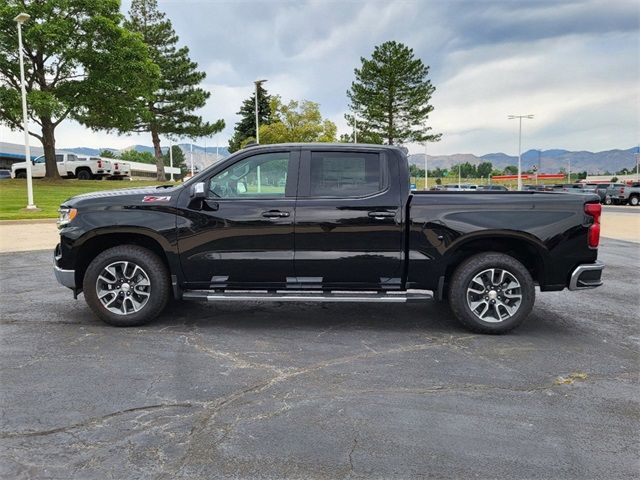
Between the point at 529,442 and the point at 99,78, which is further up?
the point at 99,78

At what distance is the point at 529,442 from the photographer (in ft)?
10.2

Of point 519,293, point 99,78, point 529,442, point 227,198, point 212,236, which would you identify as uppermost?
point 99,78

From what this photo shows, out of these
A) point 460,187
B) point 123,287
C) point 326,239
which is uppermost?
point 460,187

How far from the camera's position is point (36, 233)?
14609mm

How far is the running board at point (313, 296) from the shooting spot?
203 inches

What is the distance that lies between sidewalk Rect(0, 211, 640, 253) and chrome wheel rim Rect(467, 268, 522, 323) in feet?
33.7

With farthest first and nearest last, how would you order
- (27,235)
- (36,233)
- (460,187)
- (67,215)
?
(460,187) < (36,233) < (27,235) < (67,215)

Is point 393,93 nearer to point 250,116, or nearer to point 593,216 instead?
point 250,116

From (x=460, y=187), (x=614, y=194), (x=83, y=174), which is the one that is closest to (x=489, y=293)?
(x=83, y=174)

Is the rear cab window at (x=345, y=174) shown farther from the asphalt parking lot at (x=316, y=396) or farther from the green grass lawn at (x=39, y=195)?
the green grass lawn at (x=39, y=195)

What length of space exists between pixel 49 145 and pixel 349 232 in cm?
3202

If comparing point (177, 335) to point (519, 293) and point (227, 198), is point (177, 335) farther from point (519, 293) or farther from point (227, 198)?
point (519, 293)

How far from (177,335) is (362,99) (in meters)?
52.8

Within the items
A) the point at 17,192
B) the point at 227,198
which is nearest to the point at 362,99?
the point at 17,192
